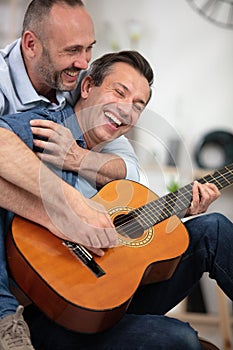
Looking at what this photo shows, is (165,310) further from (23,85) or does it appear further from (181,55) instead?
(181,55)

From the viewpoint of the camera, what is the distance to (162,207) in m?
1.23

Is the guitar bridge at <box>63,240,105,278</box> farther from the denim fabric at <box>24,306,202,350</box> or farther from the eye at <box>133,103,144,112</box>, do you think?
the eye at <box>133,103,144,112</box>

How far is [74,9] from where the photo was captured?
4.35 ft

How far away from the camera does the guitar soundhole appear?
116 cm

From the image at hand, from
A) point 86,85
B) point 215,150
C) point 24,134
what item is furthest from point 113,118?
point 215,150

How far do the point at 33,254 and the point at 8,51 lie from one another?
0.57 m

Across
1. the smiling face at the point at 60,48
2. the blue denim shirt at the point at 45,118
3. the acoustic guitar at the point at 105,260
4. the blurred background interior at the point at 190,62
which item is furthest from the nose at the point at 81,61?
the blurred background interior at the point at 190,62

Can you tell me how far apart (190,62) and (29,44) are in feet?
4.98

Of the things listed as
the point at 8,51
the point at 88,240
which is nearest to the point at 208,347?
the point at 88,240

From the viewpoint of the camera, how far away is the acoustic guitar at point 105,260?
98 cm

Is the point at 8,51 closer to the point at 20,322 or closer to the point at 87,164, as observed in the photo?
the point at 87,164

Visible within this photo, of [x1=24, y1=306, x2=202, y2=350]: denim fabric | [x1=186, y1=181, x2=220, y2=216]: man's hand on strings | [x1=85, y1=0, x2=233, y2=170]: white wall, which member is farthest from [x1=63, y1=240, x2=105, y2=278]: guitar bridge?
[x1=85, y1=0, x2=233, y2=170]: white wall

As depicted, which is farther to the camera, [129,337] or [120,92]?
[120,92]

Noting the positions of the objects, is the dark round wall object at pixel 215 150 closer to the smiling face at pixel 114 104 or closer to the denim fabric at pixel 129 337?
the smiling face at pixel 114 104
